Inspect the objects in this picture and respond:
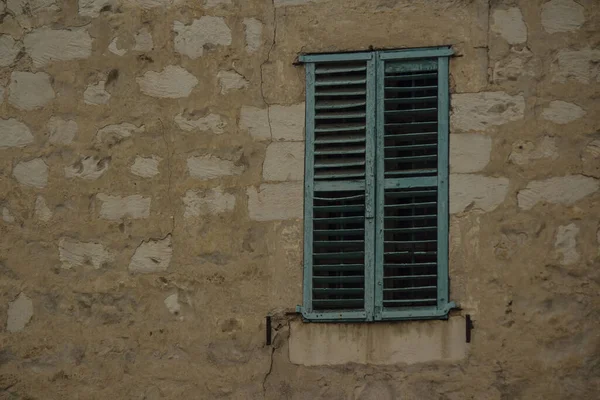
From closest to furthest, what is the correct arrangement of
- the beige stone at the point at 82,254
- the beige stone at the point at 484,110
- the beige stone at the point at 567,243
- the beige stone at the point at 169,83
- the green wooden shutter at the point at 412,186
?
the beige stone at the point at 567,243 → the green wooden shutter at the point at 412,186 → the beige stone at the point at 484,110 → the beige stone at the point at 82,254 → the beige stone at the point at 169,83

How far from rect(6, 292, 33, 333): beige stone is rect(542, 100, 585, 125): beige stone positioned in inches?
111

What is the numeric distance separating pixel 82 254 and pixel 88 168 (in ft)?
1.50

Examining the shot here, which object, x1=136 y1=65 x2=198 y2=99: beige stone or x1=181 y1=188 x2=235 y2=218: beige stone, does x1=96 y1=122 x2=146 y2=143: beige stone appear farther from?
x1=181 y1=188 x2=235 y2=218: beige stone

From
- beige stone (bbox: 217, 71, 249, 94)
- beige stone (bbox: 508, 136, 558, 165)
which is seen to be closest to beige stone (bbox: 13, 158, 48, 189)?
beige stone (bbox: 217, 71, 249, 94)

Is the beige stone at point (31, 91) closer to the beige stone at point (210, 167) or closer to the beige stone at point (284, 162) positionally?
the beige stone at point (210, 167)

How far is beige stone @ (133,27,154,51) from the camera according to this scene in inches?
312

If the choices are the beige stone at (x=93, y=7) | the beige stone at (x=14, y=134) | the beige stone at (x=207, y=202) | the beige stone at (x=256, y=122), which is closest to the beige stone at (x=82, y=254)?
the beige stone at (x=207, y=202)

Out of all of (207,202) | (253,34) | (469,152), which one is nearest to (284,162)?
(207,202)

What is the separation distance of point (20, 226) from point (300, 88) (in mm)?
1640

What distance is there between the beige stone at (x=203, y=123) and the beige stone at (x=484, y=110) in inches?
47.4

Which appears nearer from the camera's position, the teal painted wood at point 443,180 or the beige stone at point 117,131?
the teal painted wood at point 443,180

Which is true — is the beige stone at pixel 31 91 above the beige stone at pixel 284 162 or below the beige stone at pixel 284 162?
above

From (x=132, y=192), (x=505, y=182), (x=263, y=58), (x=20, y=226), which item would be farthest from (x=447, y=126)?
(x=20, y=226)

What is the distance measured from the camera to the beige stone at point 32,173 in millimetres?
7867
